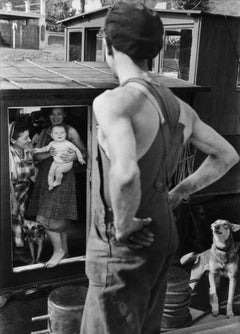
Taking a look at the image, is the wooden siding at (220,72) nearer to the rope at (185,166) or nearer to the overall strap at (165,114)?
the rope at (185,166)

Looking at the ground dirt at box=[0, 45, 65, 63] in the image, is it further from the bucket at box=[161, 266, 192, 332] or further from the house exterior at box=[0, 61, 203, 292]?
the bucket at box=[161, 266, 192, 332]

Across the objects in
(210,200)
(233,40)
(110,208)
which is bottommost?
(210,200)

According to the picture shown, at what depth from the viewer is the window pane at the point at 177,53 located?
8.62 metres

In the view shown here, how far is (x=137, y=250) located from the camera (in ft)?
6.79

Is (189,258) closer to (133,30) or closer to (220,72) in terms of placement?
(220,72)

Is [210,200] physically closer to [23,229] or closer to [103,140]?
[23,229]

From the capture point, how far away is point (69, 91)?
550cm

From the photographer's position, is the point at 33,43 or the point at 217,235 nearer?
the point at 217,235

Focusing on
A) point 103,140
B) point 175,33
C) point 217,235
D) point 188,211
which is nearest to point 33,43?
point 175,33

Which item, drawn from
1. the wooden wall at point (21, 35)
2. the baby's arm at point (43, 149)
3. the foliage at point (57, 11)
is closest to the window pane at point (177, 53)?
the foliage at point (57, 11)

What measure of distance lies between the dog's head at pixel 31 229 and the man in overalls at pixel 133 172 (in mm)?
4054

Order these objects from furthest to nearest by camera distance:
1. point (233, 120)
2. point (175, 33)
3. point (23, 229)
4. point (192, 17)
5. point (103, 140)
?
point (233, 120), point (175, 33), point (192, 17), point (23, 229), point (103, 140)

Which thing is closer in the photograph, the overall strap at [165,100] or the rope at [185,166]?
the overall strap at [165,100]

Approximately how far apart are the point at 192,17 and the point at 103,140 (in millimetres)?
6770
